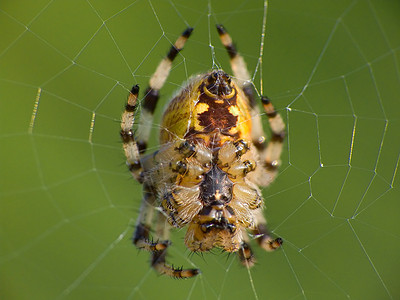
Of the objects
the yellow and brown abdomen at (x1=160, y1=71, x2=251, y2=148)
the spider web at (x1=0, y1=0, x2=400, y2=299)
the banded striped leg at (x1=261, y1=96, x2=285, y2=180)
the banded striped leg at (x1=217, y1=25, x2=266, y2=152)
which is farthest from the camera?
the spider web at (x1=0, y1=0, x2=400, y2=299)

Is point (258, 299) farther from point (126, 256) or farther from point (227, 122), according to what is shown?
point (227, 122)

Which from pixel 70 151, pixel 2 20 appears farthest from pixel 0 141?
pixel 2 20

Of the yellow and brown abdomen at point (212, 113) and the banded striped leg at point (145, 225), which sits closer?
the yellow and brown abdomen at point (212, 113)

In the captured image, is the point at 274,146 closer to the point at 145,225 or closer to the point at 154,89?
the point at 154,89

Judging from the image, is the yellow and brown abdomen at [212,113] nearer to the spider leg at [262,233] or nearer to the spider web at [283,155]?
the spider leg at [262,233]

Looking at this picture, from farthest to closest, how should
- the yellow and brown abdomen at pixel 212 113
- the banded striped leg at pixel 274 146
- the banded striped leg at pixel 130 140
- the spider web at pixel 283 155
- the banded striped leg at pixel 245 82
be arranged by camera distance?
the spider web at pixel 283 155 < the banded striped leg at pixel 274 146 < the banded striped leg at pixel 245 82 < the banded striped leg at pixel 130 140 < the yellow and brown abdomen at pixel 212 113

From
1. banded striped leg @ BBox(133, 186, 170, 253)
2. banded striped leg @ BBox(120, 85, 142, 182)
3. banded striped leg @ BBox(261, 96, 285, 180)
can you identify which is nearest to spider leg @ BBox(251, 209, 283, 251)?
banded striped leg @ BBox(261, 96, 285, 180)

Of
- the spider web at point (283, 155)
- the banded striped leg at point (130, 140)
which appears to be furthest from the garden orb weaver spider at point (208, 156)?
the spider web at point (283, 155)

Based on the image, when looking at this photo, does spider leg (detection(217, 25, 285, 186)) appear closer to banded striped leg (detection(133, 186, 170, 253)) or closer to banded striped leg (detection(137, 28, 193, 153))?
banded striped leg (detection(137, 28, 193, 153))
